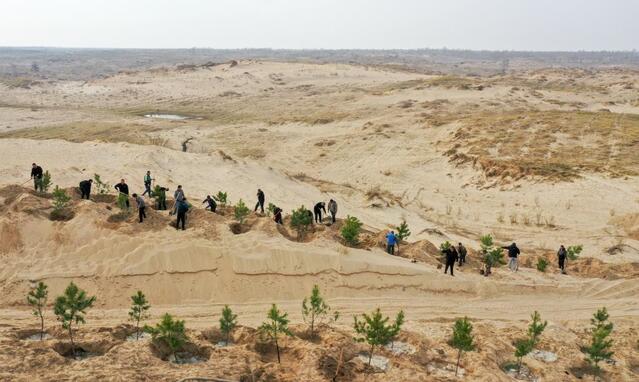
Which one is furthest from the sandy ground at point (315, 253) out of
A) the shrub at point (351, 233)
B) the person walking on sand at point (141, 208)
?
the shrub at point (351, 233)

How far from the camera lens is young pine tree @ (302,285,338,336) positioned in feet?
31.1

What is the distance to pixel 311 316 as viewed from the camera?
1083 centimetres

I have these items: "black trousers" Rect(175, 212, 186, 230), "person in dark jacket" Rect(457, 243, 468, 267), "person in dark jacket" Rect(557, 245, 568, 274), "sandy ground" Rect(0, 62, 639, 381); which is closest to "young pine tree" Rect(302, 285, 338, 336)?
"sandy ground" Rect(0, 62, 639, 381)

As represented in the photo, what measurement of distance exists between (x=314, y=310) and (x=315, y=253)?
306 centimetres

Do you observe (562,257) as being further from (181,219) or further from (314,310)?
(181,219)

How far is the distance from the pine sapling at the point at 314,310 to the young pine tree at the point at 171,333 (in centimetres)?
216

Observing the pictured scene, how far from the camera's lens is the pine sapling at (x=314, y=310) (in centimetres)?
947

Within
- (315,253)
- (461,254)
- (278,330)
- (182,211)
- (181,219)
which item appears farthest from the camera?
(461,254)

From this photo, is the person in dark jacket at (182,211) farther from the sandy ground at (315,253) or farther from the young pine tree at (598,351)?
the young pine tree at (598,351)

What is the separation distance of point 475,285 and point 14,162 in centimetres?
1946

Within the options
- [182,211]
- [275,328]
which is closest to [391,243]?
[182,211]

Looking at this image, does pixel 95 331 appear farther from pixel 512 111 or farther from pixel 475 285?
pixel 512 111

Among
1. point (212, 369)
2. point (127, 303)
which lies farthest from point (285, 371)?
point (127, 303)

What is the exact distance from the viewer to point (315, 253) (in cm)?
1276
